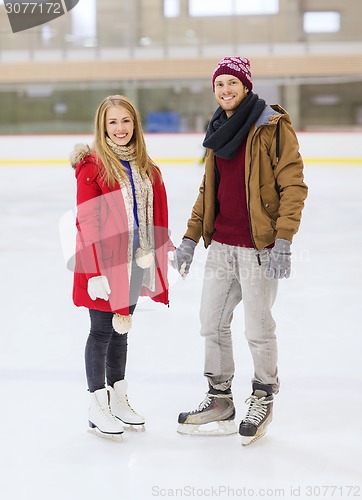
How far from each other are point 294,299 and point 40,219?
11.5ft

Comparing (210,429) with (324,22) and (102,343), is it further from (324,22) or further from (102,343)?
(324,22)

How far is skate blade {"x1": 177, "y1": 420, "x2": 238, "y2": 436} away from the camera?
2357mm

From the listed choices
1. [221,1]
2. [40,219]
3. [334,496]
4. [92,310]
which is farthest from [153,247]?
[221,1]

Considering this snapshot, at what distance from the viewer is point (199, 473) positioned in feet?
6.81

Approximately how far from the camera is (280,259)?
2121 millimetres

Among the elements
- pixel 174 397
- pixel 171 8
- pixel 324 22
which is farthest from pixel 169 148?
pixel 174 397

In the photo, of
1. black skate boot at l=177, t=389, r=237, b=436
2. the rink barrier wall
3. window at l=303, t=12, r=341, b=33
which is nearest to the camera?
black skate boot at l=177, t=389, r=237, b=436

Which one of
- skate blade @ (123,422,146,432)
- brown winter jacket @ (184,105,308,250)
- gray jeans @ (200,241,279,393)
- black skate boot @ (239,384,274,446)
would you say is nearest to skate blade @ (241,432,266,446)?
black skate boot @ (239,384,274,446)

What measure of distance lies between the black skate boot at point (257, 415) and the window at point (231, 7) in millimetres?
12897

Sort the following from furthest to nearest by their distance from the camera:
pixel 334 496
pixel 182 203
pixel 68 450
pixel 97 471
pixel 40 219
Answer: pixel 182 203 < pixel 40 219 < pixel 68 450 < pixel 97 471 < pixel 334 496

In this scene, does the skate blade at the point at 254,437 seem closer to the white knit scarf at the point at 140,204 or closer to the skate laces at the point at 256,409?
the skate laces at the point at 256,409

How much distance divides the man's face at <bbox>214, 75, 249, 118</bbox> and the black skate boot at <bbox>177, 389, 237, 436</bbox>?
0.92m

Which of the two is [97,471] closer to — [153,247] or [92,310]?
[92,310]

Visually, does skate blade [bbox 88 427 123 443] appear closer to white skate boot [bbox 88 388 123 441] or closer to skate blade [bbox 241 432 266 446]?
white skate boot [bbox 88 388 123 441]
